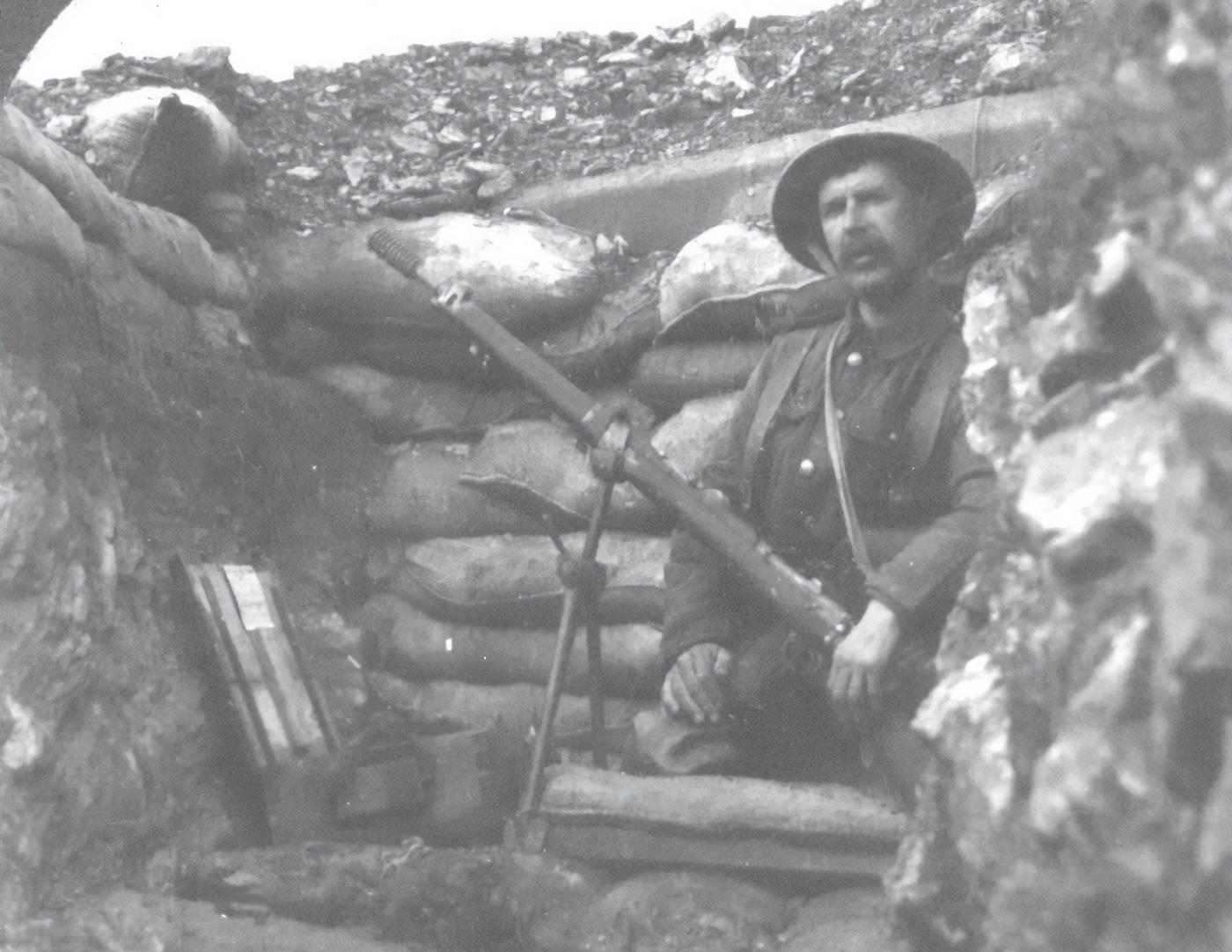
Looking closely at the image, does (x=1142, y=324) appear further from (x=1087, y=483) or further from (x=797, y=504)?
(x=797, y=504)

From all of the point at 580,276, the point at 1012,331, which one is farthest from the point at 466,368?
the point at 1012,331

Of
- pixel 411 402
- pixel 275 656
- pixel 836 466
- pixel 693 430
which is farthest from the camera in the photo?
pixel 411 402

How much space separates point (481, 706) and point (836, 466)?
3.73 feet

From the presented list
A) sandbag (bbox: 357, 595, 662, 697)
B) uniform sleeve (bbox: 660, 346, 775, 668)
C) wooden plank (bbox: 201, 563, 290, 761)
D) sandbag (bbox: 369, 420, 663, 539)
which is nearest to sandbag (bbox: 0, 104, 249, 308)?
sandbag (bbox: 369, 420, 663, 539)

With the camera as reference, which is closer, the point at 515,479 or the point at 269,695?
the point at 269,695

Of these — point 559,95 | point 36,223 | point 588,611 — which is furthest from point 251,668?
point 559,95

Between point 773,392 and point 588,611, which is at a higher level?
point 773,392

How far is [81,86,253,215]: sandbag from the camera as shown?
3.27 m

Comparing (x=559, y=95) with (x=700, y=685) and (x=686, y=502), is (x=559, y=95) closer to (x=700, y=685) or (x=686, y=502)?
(x=686, y=502)

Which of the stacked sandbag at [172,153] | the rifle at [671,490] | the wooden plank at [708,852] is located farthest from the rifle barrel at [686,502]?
the stacked sandbag at [172,153]

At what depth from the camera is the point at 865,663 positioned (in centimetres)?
208

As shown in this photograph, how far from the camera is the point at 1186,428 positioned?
2.73 ft

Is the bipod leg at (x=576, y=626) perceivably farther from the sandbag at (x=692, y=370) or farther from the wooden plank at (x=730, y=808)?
the sandbag at (x=692, y=370)

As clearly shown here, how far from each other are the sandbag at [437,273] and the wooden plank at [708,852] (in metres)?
1.36
